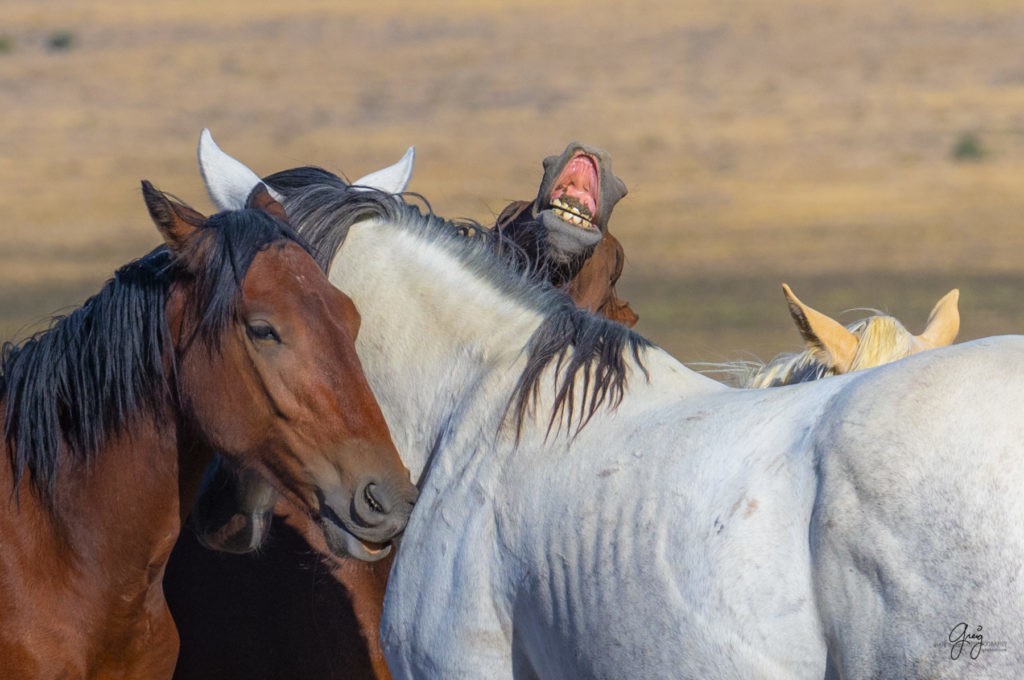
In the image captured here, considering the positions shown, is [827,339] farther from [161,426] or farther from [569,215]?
[161,426]

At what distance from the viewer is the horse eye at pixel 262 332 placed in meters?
2.70

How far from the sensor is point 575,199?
3.78m

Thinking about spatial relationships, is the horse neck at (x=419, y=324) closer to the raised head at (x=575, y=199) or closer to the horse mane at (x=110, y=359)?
the horse mane at (x=110, y=359)

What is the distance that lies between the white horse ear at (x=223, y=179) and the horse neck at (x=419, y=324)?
0.29 metres

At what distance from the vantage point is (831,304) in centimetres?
1695

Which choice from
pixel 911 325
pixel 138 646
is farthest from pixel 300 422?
pixel 911 325

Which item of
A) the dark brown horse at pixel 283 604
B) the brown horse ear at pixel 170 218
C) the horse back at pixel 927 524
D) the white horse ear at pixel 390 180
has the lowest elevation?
the dark brown horse at pixel 283 604

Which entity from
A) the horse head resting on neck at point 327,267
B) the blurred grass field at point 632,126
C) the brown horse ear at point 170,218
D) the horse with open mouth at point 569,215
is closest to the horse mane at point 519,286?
the horse head resting on neck at point 327,267

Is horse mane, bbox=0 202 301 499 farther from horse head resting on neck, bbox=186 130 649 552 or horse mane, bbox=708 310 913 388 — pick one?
horse mane, bbox=708 310 913 388

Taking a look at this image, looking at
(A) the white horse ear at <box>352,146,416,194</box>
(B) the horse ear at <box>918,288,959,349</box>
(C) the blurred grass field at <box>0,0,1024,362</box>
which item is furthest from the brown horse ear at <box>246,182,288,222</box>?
(C) the blurred grass field at <box>0,0,1024,362</box>

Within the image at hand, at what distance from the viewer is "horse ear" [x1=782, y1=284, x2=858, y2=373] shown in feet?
11.1
